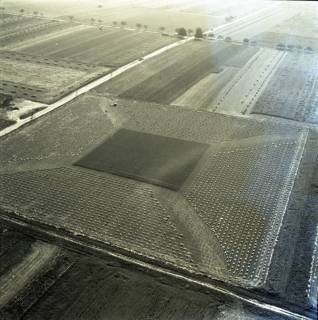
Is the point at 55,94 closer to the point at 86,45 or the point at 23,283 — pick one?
the point at 86,45

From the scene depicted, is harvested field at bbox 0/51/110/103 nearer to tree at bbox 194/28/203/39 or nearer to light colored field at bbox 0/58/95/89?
light colored field at bbox 0/58/95/89

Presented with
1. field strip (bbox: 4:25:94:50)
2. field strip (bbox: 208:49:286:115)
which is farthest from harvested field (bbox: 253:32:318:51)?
field strip (bbox: 4:25:94:50)

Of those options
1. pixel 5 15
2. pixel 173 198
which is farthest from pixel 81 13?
pixel 173 198

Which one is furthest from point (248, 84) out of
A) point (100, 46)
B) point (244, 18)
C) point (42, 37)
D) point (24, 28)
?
point (244, 18)

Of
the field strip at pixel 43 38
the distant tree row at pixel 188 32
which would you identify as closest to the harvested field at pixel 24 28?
the field strip at pixel 43 38

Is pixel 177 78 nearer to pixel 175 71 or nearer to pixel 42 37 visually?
pixel 175 71

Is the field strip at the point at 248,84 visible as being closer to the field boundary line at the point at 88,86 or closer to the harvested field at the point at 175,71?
the harvested field at the point at 175,71
